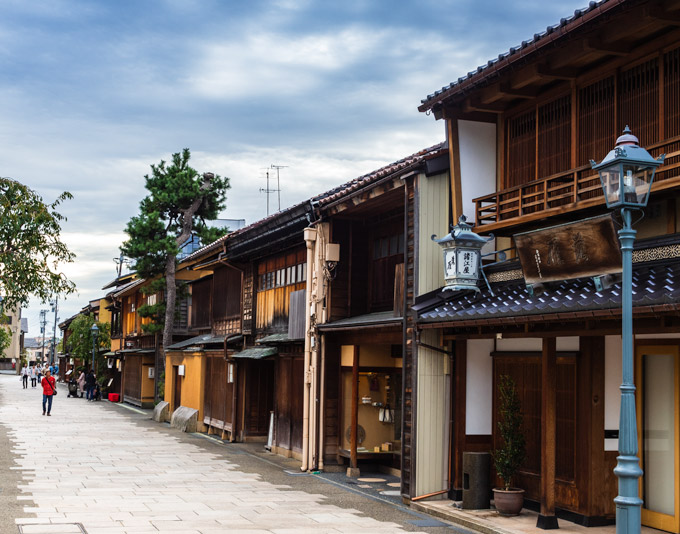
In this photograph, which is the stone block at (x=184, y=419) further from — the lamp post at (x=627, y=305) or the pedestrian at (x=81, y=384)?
the lamp post at (x=627, y=305)

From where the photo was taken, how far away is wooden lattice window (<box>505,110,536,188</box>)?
585 inches

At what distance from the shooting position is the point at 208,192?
41.3 meters

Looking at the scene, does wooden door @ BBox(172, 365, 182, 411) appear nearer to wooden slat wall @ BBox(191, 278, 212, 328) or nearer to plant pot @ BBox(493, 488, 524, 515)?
wooden slat wall @ BBox(191, 278, 212, 328)

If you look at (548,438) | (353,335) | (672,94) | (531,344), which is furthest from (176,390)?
(672,94)

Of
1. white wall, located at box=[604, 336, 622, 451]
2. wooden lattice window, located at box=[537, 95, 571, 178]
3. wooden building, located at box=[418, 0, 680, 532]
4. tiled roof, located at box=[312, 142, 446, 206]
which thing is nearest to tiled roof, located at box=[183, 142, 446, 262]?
tiled roof, located at box=[312, 142, 446, 206]

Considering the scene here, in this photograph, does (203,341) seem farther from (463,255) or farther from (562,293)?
(562,293)

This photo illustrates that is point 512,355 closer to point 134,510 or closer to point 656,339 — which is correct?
Answer: point 656,339

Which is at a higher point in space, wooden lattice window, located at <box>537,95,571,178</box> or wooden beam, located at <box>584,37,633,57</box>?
wooden beam, located at <box>584,37,633,57</box>

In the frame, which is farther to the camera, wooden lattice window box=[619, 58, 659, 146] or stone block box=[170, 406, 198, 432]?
stone block box=[170, 406, 198, 432]

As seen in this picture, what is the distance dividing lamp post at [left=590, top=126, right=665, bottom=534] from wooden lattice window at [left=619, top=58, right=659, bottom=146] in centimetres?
317

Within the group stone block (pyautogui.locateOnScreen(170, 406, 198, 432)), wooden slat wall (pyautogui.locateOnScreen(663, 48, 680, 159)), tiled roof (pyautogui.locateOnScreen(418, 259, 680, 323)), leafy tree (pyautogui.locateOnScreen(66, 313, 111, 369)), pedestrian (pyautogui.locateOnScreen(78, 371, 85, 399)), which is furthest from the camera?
leafy tree (pyautogui.locateOnScreen(66, 313, 111, 369))

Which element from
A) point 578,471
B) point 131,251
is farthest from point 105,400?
point 578,471

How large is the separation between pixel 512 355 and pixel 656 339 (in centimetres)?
334

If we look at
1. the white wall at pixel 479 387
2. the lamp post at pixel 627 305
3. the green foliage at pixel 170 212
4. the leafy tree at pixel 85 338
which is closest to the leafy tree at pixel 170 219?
the green foliage at pixel 170 212
